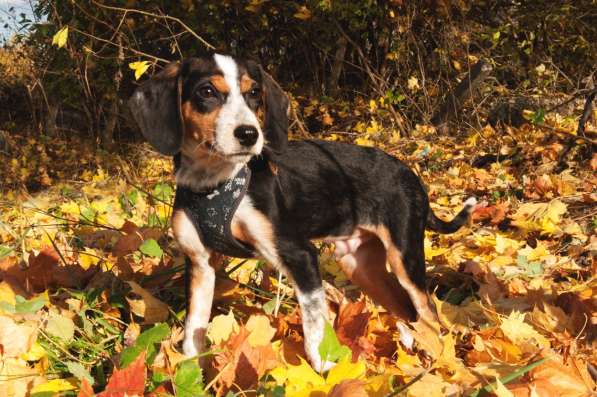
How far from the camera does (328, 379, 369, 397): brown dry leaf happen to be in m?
1.76

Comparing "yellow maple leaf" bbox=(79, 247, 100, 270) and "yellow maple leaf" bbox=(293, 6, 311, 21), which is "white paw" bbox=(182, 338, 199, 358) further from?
"yellow maple leaf" bbox=(293, 6, 311, 21)

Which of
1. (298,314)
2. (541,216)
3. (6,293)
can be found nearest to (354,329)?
(298,314)

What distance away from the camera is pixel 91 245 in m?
4.05

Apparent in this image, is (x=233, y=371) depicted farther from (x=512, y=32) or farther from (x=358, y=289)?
(x=512, y=32)

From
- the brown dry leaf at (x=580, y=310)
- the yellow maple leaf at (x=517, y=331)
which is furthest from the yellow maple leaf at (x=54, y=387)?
the brown dry leaf at (x=580, y=310)

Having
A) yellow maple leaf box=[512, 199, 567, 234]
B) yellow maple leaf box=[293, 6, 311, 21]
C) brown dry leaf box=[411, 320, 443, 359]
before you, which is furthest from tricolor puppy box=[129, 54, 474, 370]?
yellow maple leaf box=[293, 6, 311, 21]

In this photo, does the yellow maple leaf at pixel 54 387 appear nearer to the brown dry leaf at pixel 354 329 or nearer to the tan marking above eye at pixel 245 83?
the brown dry leaf at pixel 354 329

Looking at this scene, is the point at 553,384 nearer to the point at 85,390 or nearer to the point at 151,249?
the point at 85,390

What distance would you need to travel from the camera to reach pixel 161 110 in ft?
9.10

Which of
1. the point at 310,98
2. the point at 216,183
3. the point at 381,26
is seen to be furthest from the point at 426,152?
the point at 216,183

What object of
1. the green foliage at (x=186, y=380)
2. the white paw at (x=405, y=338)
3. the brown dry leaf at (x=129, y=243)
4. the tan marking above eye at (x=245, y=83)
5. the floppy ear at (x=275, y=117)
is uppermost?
the tan marking above eye at (x=245, y=83)

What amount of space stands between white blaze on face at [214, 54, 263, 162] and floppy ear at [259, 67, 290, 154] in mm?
234

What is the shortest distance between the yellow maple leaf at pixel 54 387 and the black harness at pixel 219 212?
0.78 m

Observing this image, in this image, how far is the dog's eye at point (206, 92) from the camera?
2.73m
